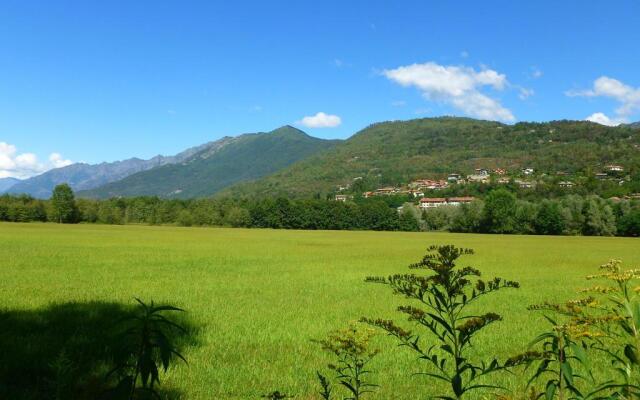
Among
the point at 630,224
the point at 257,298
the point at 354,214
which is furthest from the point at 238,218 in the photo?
the point at 257,298

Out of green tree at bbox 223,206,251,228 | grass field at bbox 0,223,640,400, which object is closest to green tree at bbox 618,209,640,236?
grass field at bbox 0,223,640,400

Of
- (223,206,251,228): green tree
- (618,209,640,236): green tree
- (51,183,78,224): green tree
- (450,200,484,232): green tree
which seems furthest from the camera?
(223,206,251,228): green tree

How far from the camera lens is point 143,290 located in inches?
702

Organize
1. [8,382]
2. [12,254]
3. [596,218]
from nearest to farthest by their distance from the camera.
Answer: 1. [8,382]
2. [12,254]
3. [596,218]

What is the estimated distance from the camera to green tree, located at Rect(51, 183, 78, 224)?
364 ft

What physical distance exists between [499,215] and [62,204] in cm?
10222

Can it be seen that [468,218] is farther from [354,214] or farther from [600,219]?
[354,214]

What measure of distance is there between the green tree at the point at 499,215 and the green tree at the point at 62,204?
99121 mm

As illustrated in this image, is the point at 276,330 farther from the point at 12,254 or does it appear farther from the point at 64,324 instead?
the point at 12,254

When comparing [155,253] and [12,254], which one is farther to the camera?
[155,253]

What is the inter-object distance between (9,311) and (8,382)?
22.1 feet

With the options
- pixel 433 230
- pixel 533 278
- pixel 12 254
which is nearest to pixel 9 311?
pixel 12 254

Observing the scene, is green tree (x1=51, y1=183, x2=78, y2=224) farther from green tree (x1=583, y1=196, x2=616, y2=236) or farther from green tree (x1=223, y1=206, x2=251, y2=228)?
green tree (x1=583, y1=196, x2=616, y2=236)

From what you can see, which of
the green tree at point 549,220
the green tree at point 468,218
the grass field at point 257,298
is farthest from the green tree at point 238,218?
the grass field at point 257,298
